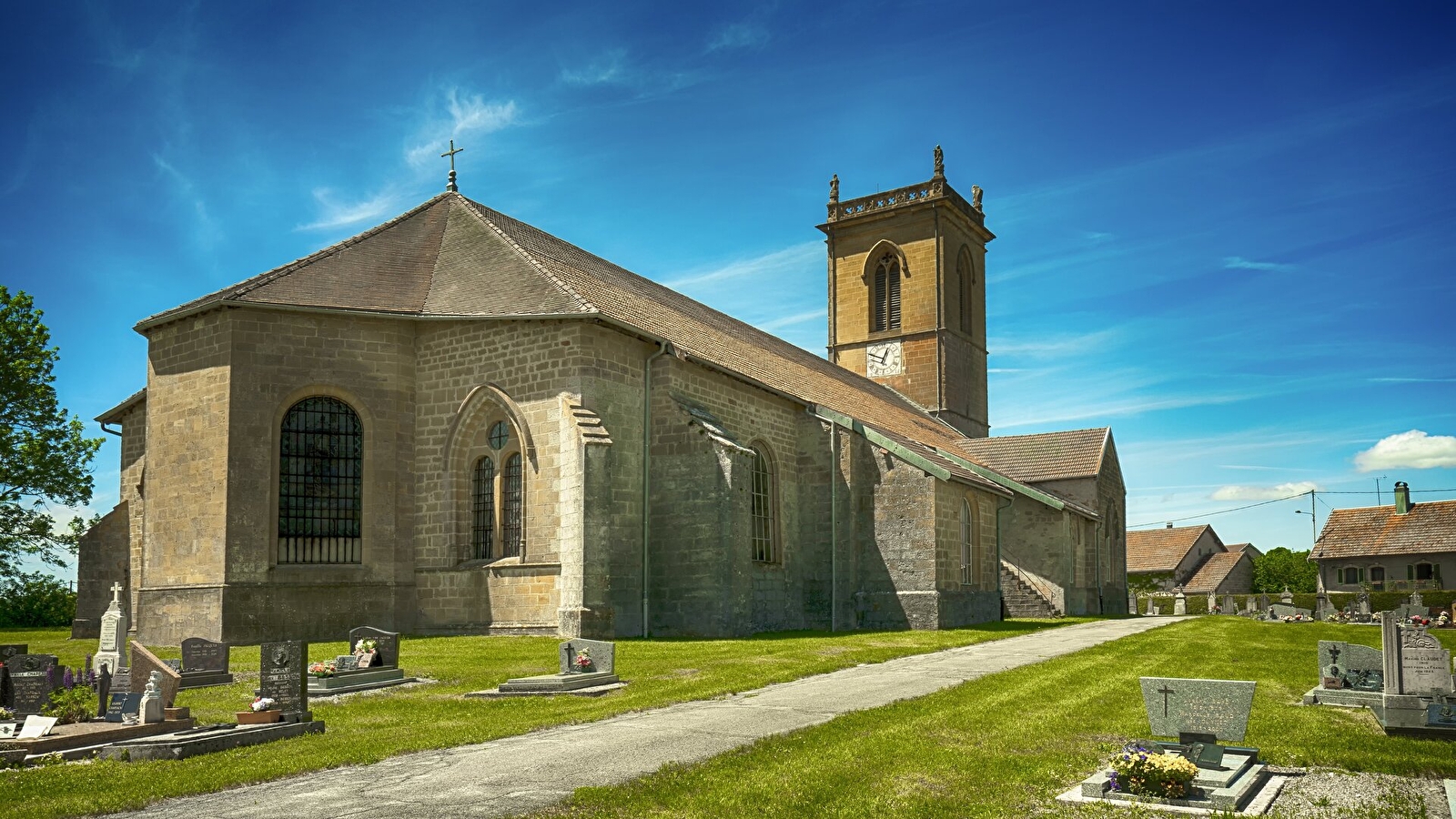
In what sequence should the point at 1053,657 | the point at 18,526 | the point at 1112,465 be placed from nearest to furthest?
the point at 1053,657 → the point at 18,526 → the point at 1112,465

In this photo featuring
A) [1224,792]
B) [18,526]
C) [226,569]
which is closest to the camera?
[1224,792]

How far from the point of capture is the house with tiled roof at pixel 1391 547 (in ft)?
173

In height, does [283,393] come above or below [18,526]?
above

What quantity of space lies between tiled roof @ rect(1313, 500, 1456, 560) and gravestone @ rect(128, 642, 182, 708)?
56.7 metres

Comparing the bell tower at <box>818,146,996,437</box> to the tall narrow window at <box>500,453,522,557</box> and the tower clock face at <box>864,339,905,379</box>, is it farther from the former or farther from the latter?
the tall narrow window at <box>500,453,522,557</box>

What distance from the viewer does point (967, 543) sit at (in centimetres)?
3059

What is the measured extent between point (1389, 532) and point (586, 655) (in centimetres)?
5322

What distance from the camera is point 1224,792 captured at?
7.81 m

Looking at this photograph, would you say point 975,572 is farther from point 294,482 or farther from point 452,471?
point 294,482

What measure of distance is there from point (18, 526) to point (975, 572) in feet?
97.5

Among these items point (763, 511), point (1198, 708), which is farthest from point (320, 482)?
point (1198, 708)

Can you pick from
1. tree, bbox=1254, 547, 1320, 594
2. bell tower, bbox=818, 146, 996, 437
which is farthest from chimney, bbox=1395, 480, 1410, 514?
bell tower, bbox=818, 146, 996, 437

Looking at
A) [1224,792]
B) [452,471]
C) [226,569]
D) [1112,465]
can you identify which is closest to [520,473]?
[452,471]

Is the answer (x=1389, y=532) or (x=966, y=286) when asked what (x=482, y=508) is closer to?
(x=966, y=286)
